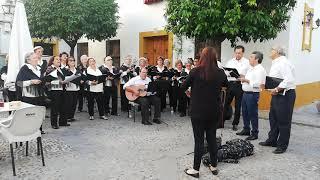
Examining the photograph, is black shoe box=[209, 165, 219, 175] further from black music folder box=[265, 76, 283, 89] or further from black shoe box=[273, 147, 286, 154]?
black music folder box=[265, 76, 283, 89]

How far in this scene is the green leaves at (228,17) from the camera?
8.35m

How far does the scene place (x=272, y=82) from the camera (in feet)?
21.2

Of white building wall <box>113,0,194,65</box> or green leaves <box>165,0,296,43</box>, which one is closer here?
green leaves <box>165,0,296,43</box>

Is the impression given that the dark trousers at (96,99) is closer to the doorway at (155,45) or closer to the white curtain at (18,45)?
the white curtain at (18,45)

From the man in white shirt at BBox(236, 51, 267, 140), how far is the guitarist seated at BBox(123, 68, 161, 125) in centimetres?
254

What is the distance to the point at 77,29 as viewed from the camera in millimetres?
13148

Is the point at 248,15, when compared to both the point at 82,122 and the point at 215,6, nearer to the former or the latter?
the point at 215,6

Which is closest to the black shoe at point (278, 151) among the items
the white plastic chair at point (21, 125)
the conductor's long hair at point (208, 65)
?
the conductor's long hair at point (208, 65)

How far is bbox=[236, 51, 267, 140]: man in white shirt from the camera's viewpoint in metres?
7.17

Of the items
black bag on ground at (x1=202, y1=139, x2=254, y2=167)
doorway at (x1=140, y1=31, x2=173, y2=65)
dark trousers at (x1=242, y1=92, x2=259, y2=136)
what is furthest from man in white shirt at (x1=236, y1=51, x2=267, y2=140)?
doorway at (x1=140, y1=31, x2=173, y2=65)

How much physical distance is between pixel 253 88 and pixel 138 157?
271 centimetres

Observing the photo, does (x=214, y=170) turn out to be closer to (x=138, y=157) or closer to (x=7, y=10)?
(x=138, y=157)

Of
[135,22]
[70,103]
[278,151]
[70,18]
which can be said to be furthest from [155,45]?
[278,151]

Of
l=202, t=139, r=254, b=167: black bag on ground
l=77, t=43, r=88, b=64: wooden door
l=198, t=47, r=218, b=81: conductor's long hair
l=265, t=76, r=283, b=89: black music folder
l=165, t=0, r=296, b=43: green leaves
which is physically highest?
l=165, t=0, r=296, b=43: green leaves
